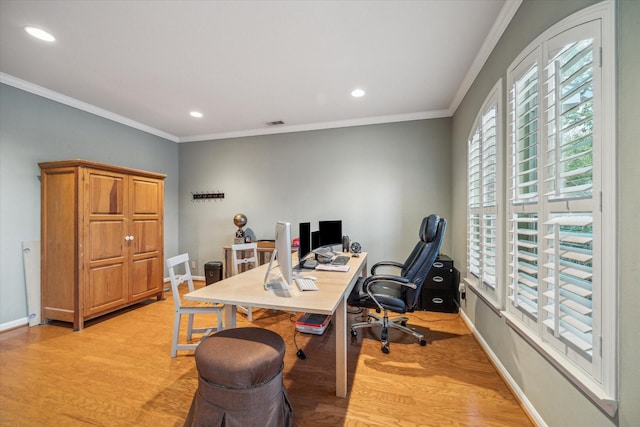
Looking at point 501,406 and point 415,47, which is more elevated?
point 415,47

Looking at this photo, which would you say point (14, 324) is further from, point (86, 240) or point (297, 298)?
point (297, 298)

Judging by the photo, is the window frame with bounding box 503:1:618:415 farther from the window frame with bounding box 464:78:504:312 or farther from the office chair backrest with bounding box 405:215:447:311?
the office chair backrest with bounding box 405:215:447:311

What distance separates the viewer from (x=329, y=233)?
3557 mm

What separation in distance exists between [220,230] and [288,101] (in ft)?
8.84

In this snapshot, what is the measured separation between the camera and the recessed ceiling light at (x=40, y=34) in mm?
2141

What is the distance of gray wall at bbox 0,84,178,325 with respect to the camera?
292cm

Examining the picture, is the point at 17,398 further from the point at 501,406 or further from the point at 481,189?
the point at 481,189

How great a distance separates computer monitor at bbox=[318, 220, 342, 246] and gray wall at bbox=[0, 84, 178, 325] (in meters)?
3.32

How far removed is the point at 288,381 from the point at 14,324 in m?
3.29

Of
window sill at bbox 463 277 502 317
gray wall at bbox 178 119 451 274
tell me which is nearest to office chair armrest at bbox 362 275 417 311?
window sill at bbox 463 277 502 317

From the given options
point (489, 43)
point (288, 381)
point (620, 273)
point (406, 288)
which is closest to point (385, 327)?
point (406, 288)

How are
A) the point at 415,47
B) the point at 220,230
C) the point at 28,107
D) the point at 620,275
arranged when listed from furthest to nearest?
the point at 220,230 → the point at 28,107 → the point at 415,47 → the point at 620,275

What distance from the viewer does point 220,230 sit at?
4.96m

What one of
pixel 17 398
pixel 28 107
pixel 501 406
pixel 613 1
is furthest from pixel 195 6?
pixel 501 406
